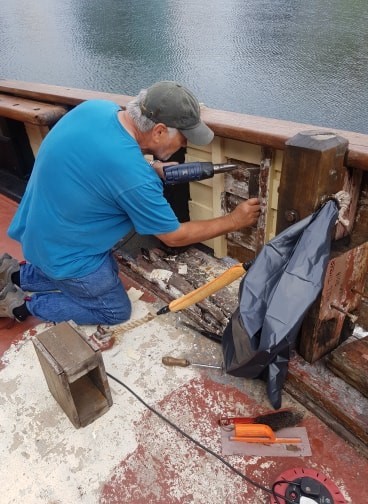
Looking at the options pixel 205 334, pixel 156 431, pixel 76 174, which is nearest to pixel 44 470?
pixel 156 431

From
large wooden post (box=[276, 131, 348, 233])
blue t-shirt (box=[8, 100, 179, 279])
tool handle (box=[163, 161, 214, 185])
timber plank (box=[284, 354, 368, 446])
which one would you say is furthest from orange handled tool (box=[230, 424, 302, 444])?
tool handle (box=[163, 161, 214, 185])

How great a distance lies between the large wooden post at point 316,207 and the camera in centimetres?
142

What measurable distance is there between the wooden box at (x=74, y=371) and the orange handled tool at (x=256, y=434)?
0.66 metres

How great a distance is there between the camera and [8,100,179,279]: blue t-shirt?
1854mm

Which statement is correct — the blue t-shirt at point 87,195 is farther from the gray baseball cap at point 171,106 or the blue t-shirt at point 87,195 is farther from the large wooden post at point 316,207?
the large wooden post at point 316,207

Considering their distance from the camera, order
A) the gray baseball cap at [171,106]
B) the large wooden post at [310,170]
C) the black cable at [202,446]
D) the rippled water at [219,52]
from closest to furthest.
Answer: the large wooden post at [310,170] → the black cable at [202,446] → the gray baseball cap at [171,106] → the rippled water at [219,52]

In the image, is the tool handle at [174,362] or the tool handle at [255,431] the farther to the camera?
the tool handle at [174,362]

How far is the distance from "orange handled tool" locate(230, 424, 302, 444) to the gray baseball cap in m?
1.48

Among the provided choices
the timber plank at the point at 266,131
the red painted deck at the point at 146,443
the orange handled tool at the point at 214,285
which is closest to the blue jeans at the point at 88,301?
the red painted deck at the point at 146,443

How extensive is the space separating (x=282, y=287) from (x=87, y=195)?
113 centimetres

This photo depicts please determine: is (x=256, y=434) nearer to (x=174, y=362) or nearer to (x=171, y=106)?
(x=174, y=362)

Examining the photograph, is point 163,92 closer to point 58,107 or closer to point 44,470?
point 58,107

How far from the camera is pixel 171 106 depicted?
1.83 meters

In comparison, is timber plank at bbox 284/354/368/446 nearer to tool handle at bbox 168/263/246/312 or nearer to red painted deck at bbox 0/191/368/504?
red painted deck at bbox 0/191/368/504
